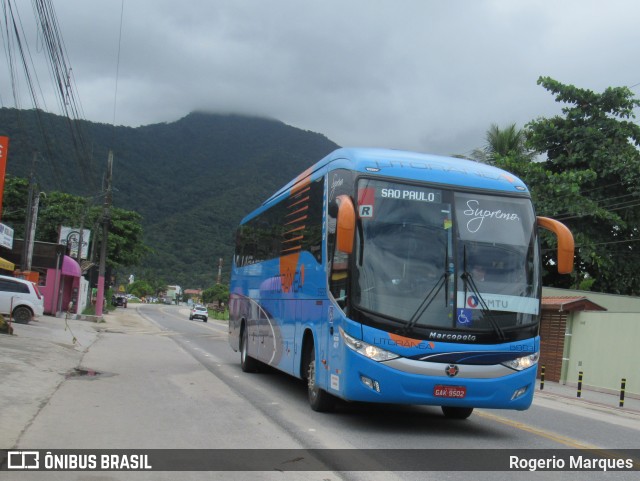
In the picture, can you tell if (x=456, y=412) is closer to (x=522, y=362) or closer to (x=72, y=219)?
(x=522, y=362)

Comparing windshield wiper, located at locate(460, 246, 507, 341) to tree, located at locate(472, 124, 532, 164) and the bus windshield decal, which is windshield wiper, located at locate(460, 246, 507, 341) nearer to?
the bus windshield decal

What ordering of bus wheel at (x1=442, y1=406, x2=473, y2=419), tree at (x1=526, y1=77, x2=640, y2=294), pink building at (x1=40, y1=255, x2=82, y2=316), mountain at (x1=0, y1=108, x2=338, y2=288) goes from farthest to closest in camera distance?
1. mountain at (x1=0, y1=108, x2=338, y2=288)
2. pink building at (x1=40, y1=255, x2=82, y2=316)
3. tree at (x1=526, y1=77, x2=640, y2=294)
4. bus wheel at (x1=442, y1=406, x2=473, y2=419)

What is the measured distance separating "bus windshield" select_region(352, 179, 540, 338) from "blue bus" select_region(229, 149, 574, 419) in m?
0.01

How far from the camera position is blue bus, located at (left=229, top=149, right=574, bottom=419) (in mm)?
8156

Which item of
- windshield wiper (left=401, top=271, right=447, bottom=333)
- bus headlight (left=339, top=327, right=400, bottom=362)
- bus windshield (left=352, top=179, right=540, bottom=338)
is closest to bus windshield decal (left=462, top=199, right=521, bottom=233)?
bus windshield (left=352, top=179, right=540, bottom=338)

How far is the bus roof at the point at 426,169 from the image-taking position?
8930mm

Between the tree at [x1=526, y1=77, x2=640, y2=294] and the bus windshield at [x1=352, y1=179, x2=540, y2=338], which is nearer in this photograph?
the bus windshield at [x1=352, y1=179, x2=540, y2=338]

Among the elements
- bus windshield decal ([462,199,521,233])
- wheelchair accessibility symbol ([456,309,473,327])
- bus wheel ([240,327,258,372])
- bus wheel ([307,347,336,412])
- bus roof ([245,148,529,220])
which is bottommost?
bus wheel ([240,327,258,372])

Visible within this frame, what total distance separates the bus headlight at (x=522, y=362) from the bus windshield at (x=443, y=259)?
1.46 feet

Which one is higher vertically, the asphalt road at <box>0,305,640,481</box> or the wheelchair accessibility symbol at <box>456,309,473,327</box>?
the wheelchair accessibility symbol at <box>456,309,473,327</box>

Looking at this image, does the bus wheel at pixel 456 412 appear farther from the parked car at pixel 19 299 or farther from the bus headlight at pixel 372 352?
the parked car at pixel 19 299

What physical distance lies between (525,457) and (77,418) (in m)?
5.70

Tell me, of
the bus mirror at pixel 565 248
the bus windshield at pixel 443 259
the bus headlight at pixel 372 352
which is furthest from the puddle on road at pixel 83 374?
the bus mirror at pixel 565 248

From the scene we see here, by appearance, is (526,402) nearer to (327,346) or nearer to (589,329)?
(327,346)
